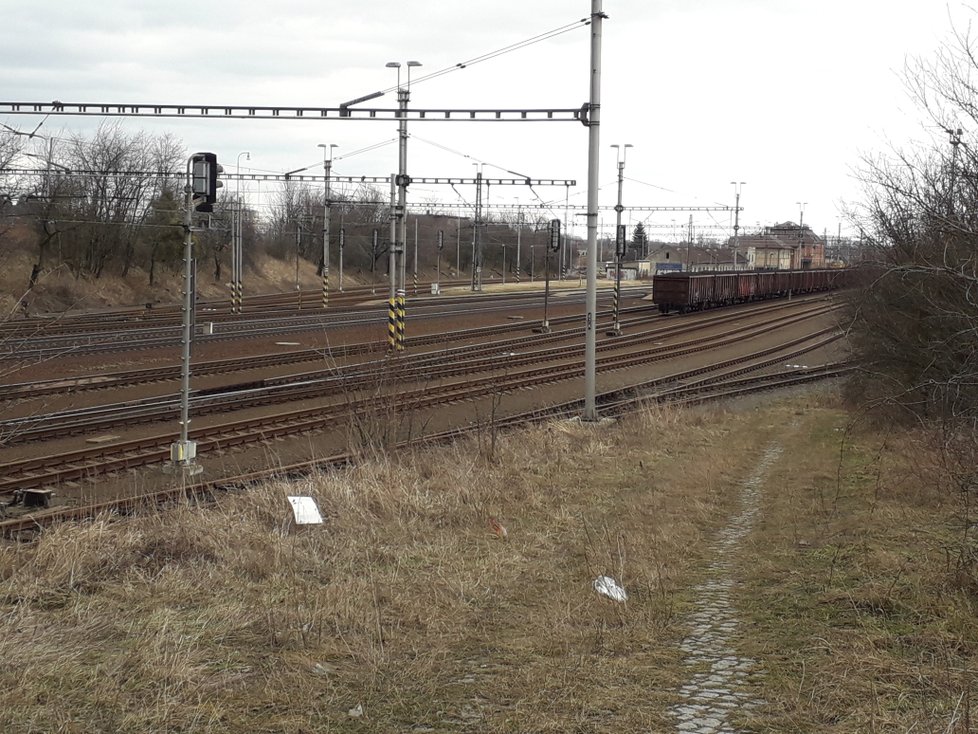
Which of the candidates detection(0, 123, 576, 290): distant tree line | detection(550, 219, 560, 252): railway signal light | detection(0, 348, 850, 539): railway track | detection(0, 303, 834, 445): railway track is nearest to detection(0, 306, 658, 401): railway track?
detection(0, 303, 834, 445): railway track

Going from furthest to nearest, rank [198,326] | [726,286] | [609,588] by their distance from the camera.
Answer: [726,286], [198,326], [609,588]

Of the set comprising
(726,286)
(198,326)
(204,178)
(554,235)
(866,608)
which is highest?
(554,235)

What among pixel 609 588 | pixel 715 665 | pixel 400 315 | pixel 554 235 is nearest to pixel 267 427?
pixel 609 588

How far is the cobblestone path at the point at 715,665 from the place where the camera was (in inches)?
203

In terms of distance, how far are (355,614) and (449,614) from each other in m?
0.65

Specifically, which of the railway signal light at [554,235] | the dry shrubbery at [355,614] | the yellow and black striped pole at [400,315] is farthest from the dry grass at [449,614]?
the railway signal light at [554,235]

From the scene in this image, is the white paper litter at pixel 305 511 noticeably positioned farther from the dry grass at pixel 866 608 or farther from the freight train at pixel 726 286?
the freight train at pixel 726 286

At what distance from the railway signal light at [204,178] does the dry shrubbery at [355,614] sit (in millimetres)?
4342

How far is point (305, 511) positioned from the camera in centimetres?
1007

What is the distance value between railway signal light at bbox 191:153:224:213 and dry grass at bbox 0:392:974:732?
170 inches

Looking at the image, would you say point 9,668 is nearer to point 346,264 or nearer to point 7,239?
point 7,239

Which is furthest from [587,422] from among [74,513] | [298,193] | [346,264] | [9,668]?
[298,193]

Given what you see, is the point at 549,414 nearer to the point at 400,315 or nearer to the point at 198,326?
the point at 400,315

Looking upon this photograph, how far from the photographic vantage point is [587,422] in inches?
739
